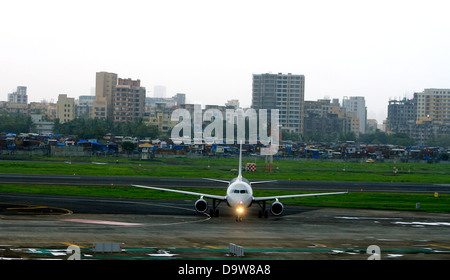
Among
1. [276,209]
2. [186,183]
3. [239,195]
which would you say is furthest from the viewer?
[186,183]

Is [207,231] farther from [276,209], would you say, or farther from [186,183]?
[186,183]

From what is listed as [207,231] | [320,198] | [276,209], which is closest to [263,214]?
[276,209]

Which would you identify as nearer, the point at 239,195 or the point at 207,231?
the point at 207,231

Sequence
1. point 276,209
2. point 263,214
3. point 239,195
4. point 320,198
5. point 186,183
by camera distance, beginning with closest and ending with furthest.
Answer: point 239,195 → point 276,209 → point 263,214 → point 320,198 → point 186,183

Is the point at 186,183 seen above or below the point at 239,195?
below

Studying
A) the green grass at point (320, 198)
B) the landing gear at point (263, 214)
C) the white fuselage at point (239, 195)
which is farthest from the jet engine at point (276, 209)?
the green grass at point (320, 198)

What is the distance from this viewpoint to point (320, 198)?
7644 cm

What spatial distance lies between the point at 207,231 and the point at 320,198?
34.3 meters

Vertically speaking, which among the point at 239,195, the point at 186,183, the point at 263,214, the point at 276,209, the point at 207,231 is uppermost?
the point at 239,195

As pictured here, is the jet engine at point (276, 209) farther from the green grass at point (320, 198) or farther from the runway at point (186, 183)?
the runway at point (186, 183)

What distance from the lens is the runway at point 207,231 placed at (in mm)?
35344

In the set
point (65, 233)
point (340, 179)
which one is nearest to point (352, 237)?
point (65, 233)
